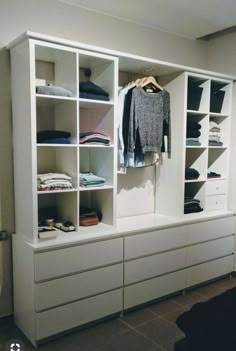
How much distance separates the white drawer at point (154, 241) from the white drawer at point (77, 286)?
0.18 m

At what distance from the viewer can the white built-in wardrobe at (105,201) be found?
2266 mm

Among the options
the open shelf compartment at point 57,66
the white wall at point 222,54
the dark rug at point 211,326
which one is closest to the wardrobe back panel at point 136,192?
the open shelf compartment at point 57,66

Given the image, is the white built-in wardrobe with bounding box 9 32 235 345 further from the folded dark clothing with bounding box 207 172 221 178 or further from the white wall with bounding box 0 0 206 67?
the white wall with bounding box 0 0 206 67

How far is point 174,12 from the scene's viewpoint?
2900 mm

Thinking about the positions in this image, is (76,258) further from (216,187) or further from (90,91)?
(216,187)

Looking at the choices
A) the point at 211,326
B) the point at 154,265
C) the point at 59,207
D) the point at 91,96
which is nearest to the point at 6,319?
the point at 59,207

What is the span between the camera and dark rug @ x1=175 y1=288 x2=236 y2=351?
1378 mm

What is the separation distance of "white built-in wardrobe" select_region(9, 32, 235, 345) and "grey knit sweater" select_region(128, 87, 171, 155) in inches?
5.9

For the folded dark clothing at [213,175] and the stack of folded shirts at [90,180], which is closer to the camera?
the stack of folded shirts at [90,180]

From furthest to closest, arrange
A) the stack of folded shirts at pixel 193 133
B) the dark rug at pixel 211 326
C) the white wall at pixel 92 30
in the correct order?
the stack of folded shirts at pixel 193 133 < the white wall at pixel 92 30 < the dark rug at pixel 211 326

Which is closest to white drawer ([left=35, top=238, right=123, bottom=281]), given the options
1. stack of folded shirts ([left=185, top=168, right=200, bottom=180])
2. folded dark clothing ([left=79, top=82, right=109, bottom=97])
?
stack of folded shirts ([left=185, top=168, right=200, bottom=180])

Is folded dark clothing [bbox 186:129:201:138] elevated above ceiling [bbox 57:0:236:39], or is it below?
below

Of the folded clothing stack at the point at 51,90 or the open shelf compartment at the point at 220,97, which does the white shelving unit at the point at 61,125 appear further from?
the open shelf compartment at the point at 220,97

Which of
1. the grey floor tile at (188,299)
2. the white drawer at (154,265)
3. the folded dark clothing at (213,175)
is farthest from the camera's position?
the folded dark clothing at (213,175)
